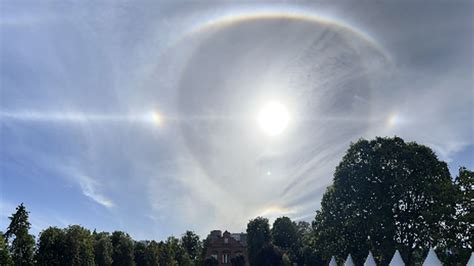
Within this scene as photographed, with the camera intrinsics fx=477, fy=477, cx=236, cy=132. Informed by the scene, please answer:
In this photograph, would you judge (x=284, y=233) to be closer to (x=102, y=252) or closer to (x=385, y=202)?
(x=102, y=252)

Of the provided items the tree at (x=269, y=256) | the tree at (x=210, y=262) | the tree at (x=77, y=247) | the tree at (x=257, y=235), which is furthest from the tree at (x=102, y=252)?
the tree at (x=257, y=235)

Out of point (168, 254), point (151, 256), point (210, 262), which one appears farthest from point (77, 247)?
point (210, 262)

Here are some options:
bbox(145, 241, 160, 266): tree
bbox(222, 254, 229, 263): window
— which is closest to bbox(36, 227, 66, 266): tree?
bbox(145, 241, 160, 266): tree

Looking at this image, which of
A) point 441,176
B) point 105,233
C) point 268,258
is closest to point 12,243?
point 105,233

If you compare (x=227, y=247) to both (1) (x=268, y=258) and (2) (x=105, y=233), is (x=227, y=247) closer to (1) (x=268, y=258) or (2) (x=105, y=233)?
(1) (x=268, y=258)

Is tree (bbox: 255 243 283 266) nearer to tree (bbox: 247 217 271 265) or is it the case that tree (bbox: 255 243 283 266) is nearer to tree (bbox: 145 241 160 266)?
tree (bbox: 247 217 271 265)

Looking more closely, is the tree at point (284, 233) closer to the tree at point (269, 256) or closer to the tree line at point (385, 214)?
the tree at point (269, 256)
